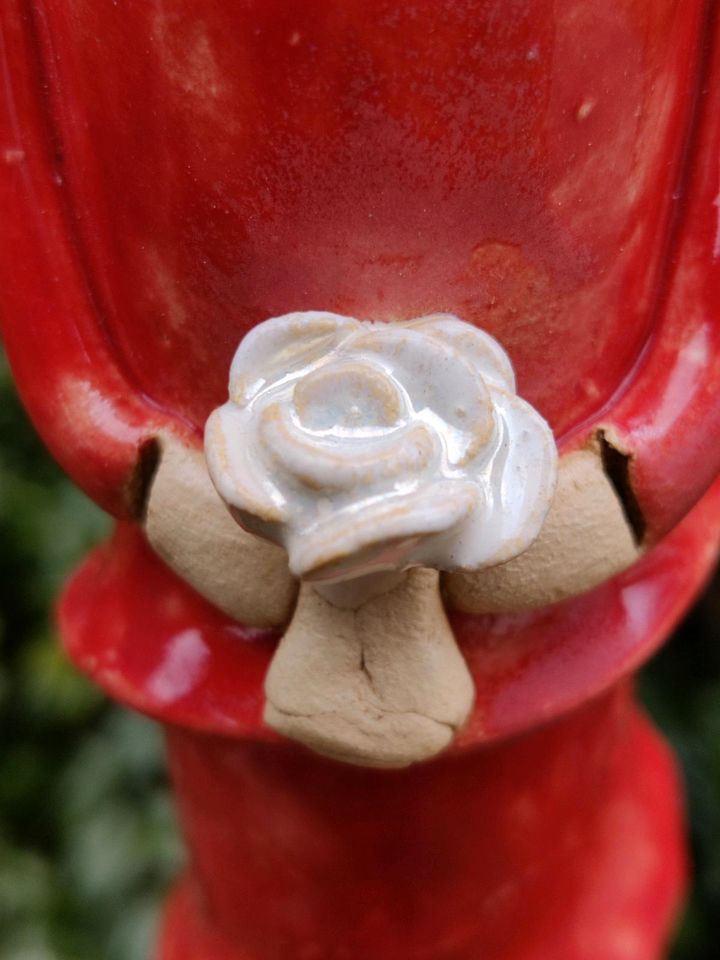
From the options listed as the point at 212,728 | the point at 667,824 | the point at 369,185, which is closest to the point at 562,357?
the point at 369,185

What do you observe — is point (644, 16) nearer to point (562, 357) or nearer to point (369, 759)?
point (562, 357)

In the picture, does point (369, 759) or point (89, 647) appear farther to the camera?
point (89, 647)

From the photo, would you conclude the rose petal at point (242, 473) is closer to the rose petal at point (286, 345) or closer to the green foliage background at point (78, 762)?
the rose petal at point (286, 345)

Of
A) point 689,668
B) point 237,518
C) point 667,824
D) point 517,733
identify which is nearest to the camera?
point 237,518

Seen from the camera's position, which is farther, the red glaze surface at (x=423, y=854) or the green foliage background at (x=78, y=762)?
the green foliage background at (x=78, y=762)

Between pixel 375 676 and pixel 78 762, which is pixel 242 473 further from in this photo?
pixel 78 762

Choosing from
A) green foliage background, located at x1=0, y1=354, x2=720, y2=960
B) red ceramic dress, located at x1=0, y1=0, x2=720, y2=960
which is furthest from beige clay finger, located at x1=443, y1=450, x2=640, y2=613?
green foliage background, located at x1=0, y1=354, x2=720, y2=960

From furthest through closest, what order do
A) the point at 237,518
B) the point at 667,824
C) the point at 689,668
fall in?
the point at 689,668
the point at 667,824
the point at 237,518

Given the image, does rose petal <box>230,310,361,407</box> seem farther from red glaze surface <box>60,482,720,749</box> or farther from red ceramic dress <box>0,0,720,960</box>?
red glaze surface <box>60,482,720,749</box>

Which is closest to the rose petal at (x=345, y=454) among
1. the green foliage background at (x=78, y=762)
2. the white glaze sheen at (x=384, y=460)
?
the white glaze sheen at (x=384, y=460)
